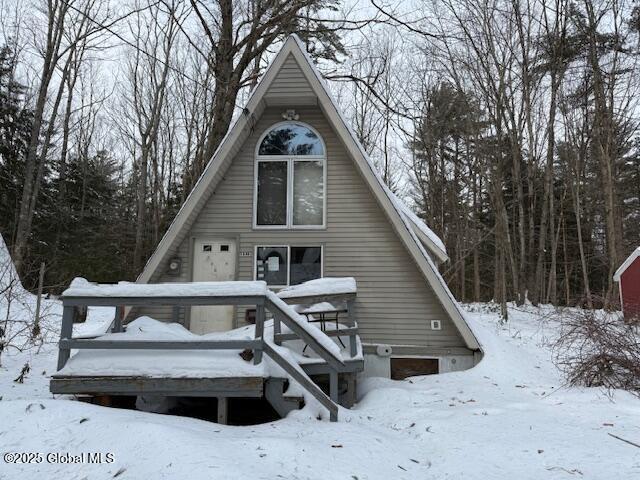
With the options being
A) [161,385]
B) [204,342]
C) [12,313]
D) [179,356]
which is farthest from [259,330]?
[12,313]

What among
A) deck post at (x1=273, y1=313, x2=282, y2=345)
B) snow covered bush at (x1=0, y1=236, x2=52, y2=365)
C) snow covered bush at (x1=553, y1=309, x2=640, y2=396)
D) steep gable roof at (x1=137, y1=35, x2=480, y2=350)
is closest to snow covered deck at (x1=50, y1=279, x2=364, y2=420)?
deck post at (x1=273, y1=313, x2=282, y2=345)

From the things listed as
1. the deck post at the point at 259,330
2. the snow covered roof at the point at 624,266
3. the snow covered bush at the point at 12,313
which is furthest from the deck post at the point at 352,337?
the snow covered roof at the point at 624,266

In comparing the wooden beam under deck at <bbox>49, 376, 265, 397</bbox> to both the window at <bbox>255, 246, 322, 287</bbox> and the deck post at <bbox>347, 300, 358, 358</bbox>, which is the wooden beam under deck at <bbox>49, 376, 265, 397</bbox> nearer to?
the deck post at <bbox>347, 300, 358, 358</bbox>

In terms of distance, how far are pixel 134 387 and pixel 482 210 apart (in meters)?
24.3

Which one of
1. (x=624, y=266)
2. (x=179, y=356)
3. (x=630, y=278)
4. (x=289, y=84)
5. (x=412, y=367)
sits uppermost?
(x=289, y=84)

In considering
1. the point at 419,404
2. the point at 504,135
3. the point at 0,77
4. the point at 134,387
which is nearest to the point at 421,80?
the point at 504,135

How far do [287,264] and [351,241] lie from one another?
49.7 inches

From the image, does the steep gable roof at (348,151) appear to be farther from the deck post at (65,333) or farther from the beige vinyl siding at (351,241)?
the deck post at (65,333)

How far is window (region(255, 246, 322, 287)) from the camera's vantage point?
7.97 metres

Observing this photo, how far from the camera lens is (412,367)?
7.56 meters

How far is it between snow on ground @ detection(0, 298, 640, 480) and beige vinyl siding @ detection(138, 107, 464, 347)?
1875mm

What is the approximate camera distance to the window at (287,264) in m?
7.97

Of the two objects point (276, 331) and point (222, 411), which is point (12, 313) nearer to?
point (276, 331)

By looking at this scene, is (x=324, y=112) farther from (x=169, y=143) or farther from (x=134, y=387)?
(x=169, y=143)
